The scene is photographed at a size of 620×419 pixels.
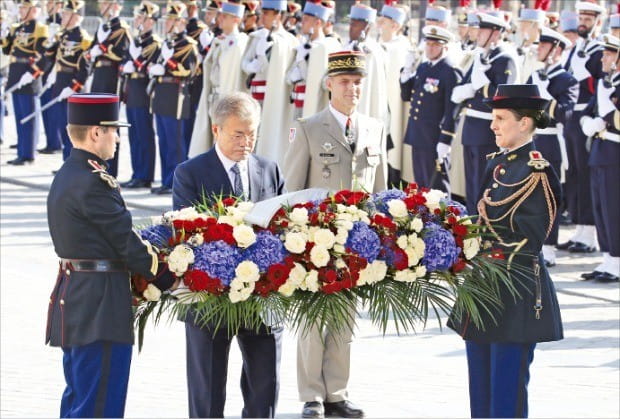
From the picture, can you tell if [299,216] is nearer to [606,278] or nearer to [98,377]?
[98,377]

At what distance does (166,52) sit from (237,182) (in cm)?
927

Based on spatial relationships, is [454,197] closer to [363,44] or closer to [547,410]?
[363,44]

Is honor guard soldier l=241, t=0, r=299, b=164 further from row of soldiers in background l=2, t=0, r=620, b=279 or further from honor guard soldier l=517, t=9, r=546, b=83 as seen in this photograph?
honor guard soldier l=517, t=9, r=546, b=83

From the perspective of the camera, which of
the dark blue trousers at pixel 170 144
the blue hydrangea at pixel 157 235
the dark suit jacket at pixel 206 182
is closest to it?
the blue hydrangea at pixel 157 235

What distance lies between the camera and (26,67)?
17.8m

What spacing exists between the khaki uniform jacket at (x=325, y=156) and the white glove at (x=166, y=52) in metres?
8.29

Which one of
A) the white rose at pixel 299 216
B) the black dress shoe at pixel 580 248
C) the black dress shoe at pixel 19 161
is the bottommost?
the black dress shoe at pixel 580 248

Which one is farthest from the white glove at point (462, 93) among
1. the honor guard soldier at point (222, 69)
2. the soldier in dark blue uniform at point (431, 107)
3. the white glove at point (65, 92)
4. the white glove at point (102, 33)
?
the white glove at point (65, 92)

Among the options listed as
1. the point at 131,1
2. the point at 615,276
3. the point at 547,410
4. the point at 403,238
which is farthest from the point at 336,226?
the point at 131,1

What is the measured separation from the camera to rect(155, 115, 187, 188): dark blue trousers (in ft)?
49.9

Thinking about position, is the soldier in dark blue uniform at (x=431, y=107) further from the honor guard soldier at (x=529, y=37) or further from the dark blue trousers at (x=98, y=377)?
the dark blue trousers at (x=98, y=377)

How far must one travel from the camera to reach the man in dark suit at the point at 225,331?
5.82 meters

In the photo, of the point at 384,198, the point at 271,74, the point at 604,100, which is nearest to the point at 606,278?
the point at 604,100

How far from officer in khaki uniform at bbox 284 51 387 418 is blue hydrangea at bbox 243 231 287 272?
168 cm
